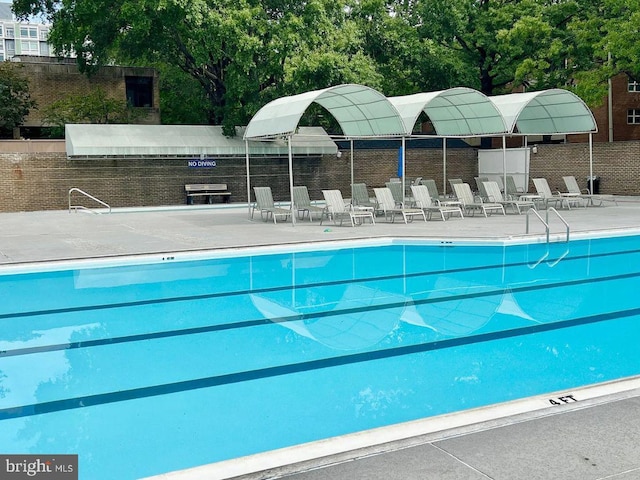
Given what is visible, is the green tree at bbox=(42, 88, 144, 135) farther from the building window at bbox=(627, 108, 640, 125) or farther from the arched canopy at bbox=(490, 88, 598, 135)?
the building window at bbox=(627, 108, 640, 125)

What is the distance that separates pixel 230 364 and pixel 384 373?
158 centimetres

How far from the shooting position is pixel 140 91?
37625 millimetres

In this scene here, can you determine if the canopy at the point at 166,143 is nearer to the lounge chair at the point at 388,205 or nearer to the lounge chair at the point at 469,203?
the lounge chair at the point at 388,205

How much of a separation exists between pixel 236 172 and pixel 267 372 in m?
23.2

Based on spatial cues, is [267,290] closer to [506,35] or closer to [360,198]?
[360,198]

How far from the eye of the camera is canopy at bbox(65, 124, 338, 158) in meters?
25.8

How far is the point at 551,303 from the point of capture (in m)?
9.73

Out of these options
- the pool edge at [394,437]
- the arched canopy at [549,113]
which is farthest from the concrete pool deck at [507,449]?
the arched canopy at [549,113]

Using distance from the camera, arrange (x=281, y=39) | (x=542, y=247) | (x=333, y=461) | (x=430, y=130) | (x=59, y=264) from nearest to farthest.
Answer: (x=333, y=461) → (x=59, y=264) → (x=542, y=247) → (x=281, y=39) → (x=430, y=130)

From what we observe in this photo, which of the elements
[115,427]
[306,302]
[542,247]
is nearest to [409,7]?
[542,247]

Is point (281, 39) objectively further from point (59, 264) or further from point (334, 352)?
point (334, 352)

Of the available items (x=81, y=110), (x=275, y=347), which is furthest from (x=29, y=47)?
(x=275, y=347)

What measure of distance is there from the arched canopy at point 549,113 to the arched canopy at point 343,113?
4070 millimetres

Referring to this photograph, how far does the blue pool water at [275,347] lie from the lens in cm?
527
